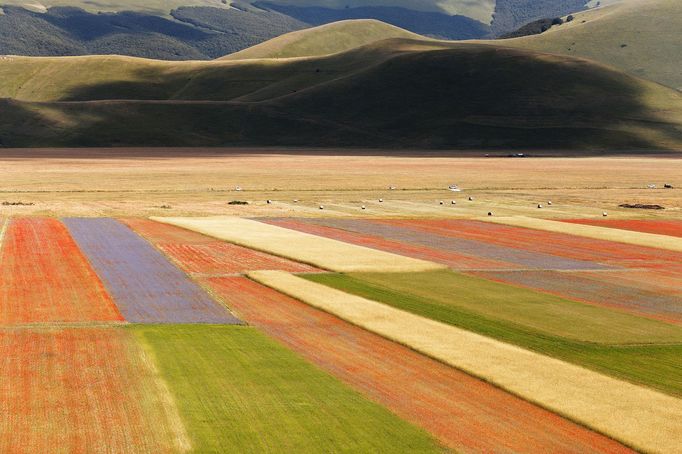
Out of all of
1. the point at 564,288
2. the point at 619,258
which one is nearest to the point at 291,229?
the point at 619,258

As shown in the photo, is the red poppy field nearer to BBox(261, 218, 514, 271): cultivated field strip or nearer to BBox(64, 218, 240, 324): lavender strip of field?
BBox(64, 218, 240, 324): lavender strip of field

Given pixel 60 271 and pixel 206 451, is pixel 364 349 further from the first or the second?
pixel 60 271

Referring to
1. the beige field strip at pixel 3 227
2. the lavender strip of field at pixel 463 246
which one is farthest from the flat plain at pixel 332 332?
the beige field strip at pixel 3 227

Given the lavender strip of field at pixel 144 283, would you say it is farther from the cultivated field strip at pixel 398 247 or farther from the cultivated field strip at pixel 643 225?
the cultivated field strip at pixel 643 225

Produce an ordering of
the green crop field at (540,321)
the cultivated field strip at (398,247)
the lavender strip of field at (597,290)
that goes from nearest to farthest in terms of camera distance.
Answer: the green crop field at (540,321)
the lavender strip of field at (597,290)
the cultivated field strip at (398,247)

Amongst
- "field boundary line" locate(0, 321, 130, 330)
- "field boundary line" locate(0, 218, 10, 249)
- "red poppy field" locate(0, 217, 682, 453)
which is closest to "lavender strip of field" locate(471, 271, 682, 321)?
"red poppy field" locate(0, 217, 682, 453)

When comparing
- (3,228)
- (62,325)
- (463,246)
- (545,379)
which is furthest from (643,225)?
(62,325)

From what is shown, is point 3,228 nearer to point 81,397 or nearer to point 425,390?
point 81,397
